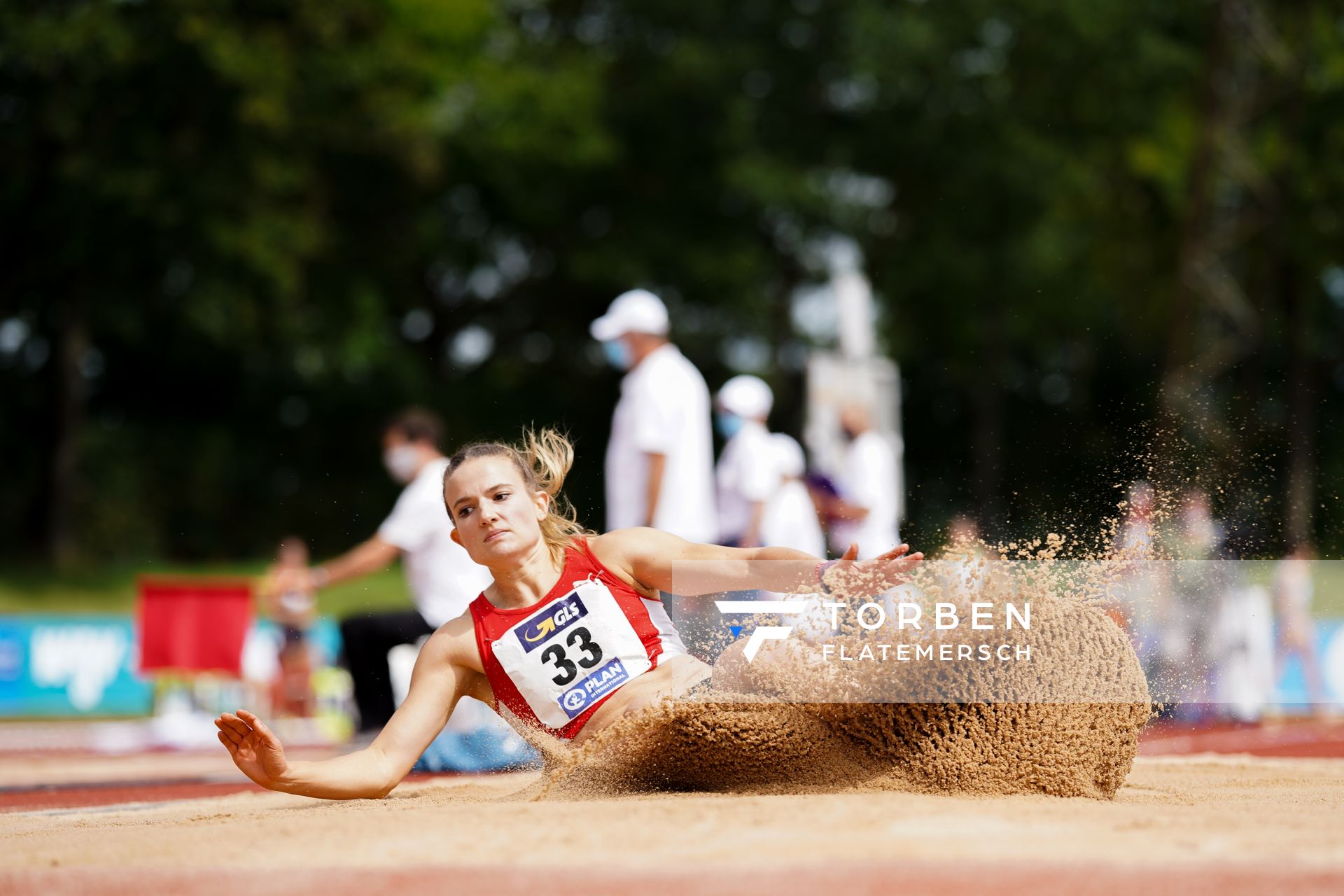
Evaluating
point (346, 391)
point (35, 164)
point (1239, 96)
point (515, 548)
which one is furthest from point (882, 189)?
point (515, 548)

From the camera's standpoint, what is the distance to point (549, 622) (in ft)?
15.7

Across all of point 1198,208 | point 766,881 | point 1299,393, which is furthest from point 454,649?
point 1299,393

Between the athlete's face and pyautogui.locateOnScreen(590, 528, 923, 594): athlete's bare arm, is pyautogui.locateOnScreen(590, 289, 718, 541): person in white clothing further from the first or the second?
the athlete's face

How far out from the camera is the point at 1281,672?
1463 centimetres

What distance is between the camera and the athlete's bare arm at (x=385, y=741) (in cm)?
442

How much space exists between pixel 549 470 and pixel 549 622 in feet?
1.93

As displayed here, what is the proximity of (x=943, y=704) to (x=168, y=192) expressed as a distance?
22.7 meters

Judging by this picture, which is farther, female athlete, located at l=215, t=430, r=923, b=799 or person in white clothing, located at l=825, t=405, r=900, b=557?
person in white clothing, located at l=825, t=405, r=900, b=557

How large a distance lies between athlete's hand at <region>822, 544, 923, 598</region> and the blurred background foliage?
21.3 metres

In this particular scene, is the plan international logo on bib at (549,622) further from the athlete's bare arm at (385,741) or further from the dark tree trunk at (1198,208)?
the dark tree trunk at (1198,208)

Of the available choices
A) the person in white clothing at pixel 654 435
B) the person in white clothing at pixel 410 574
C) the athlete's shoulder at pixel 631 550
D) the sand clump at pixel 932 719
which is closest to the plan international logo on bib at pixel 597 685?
the sand clump at pixel 932 719

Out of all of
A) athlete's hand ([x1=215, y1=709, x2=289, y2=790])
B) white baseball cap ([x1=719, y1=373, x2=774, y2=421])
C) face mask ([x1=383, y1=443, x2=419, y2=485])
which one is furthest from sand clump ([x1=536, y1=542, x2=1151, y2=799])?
white baseball cap ([x1=719, y1=373, x2=774, y2=421])

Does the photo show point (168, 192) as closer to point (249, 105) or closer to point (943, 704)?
point (249, 105)

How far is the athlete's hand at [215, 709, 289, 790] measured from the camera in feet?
14.3
